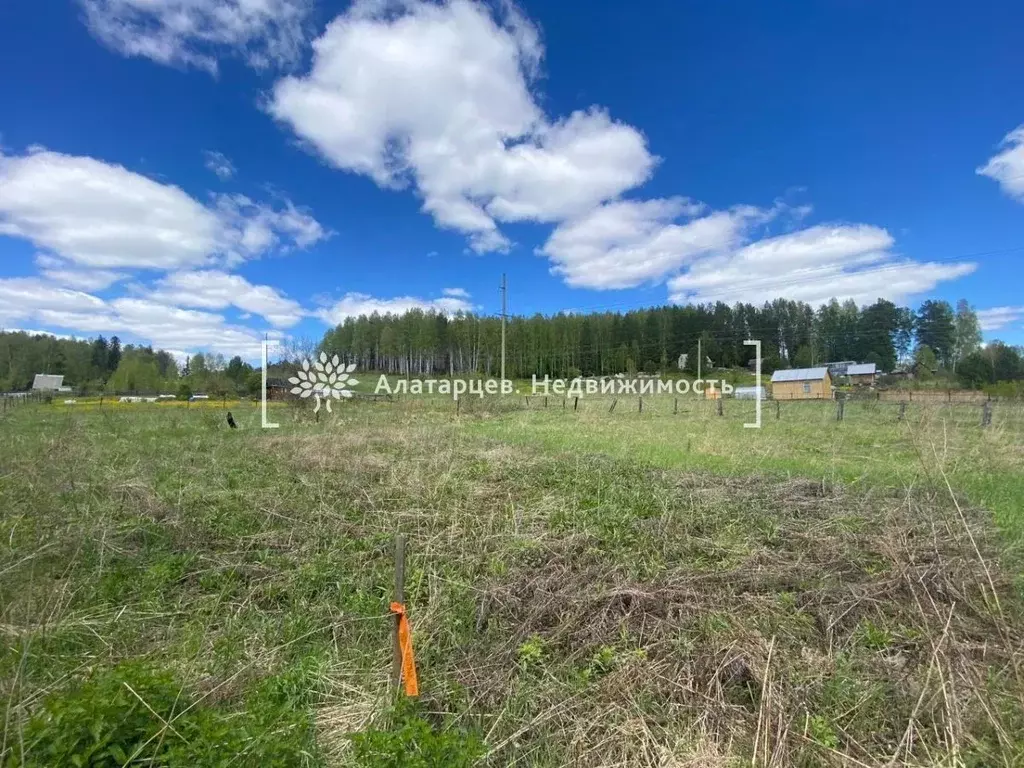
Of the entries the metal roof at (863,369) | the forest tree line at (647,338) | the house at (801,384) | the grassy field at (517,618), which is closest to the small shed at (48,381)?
the forest tree line at (647,338)

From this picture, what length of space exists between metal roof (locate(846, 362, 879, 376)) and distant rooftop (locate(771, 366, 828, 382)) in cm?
602

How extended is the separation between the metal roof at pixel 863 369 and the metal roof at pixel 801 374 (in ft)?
19.7

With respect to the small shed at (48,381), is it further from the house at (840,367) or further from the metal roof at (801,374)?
the house at (840,367)

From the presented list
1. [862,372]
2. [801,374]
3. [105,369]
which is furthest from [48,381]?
[862,372]

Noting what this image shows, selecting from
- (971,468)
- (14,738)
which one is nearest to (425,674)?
(14,738)

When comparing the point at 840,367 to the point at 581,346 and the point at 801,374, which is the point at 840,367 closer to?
the point at 801,374

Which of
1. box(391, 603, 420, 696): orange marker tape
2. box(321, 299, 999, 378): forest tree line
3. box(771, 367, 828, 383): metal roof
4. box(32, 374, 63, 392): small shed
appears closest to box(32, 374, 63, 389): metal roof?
box(32, 374, 63, 392): small shed

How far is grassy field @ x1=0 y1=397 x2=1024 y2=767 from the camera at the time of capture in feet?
6.49

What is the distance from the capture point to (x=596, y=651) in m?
2.76

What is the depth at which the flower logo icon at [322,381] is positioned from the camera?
18891 millimetres

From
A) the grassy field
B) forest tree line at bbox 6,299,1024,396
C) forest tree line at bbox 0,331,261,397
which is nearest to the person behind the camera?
the grassy field

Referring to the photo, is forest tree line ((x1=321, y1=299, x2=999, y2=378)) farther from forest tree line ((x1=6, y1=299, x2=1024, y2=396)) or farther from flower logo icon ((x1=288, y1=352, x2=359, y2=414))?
flower logo icon ((x1=288, y1=352, x2=359, y2=414))

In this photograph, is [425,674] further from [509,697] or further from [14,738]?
[14,738]

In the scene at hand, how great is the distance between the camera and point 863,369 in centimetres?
4334
